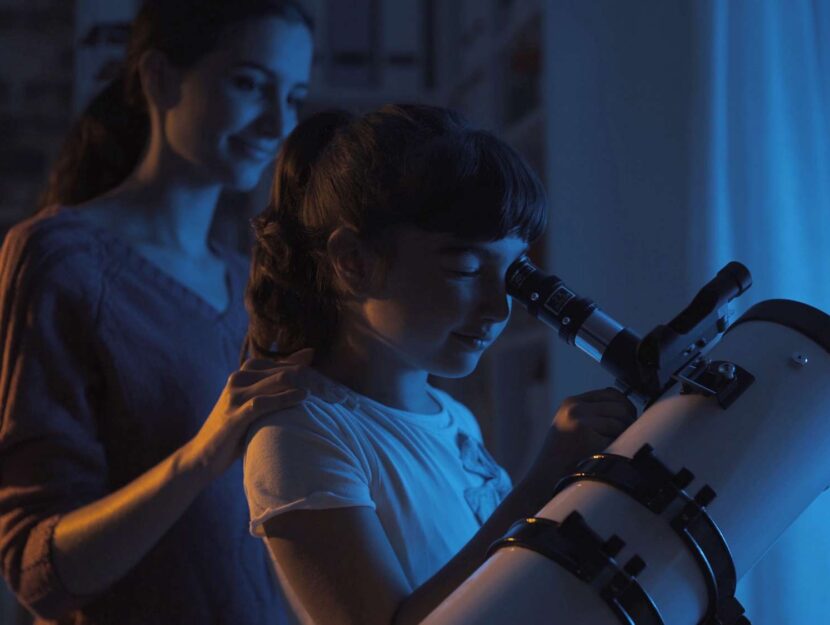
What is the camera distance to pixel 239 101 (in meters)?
1.35

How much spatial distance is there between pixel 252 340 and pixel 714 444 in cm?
54

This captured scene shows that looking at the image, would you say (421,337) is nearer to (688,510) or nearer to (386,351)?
(386,351)

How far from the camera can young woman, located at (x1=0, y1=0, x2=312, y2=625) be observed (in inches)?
45.6

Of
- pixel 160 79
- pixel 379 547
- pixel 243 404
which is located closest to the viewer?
pixel 379 547

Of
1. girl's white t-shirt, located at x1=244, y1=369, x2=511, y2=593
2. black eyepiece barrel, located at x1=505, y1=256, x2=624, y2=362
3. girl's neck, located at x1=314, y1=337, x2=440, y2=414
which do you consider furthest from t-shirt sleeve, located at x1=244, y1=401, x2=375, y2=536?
black eyepiece barrel, located at x1=505, y1=256, x2=624, y2=362

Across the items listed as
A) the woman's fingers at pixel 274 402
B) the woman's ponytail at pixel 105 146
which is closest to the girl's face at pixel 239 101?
the woman's ponytail at pixel 105 146

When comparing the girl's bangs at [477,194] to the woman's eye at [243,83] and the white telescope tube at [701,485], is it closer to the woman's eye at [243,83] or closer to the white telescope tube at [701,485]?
the white telescope tube at [701,485]

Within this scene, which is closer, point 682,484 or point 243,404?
point 682,484

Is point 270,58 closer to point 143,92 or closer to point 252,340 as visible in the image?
point 143,92

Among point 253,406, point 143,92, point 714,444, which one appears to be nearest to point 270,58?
point 143,92

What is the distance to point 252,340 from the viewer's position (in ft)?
3.61

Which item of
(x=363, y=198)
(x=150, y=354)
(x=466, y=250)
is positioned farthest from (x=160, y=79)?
(x=466, y=250)

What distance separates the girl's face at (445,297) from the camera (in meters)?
0.90

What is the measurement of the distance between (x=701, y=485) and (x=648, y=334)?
0.40 ft
